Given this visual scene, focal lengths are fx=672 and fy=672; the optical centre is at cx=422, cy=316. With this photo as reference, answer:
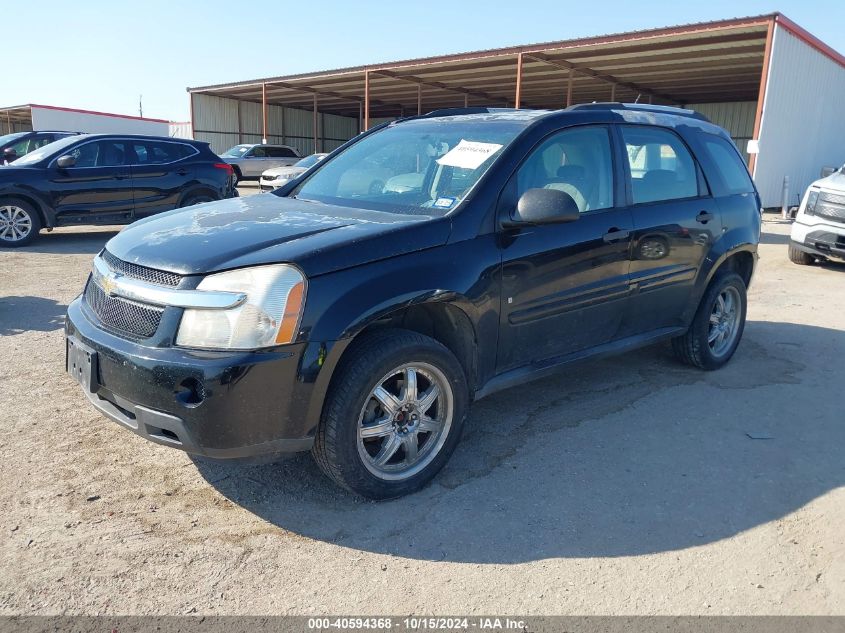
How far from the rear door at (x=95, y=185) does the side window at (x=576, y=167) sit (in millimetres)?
8544

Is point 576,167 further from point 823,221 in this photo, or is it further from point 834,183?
point 834,183

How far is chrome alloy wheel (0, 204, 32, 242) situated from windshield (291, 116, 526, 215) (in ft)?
25.0

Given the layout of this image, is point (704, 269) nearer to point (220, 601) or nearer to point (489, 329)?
point (489, 329)

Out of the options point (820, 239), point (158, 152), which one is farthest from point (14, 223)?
point (820, 239)

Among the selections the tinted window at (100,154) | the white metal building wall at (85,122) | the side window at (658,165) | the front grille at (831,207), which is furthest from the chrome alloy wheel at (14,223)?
the white metal building wall at (85,122)

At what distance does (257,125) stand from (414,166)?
116 ft

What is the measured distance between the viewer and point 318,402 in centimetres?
279

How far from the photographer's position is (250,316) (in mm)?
2648

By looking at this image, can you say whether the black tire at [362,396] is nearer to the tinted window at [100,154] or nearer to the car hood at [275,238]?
the car hood at [275,238]

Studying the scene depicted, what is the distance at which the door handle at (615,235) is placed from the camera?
393 cm

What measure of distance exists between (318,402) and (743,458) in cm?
243

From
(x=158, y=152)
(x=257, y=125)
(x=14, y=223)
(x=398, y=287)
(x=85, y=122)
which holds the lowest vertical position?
(x=14, y=223)

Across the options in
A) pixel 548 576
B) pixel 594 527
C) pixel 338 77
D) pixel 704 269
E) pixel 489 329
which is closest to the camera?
pixel 548 576

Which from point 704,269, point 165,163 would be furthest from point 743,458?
point 165,163
